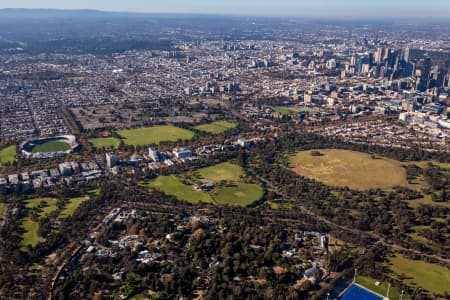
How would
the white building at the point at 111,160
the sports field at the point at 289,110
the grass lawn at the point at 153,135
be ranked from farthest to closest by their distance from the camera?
the sports field at the point at 289,110 < the grass lawn at the point at 153,135 < the white building at the point at 111,160

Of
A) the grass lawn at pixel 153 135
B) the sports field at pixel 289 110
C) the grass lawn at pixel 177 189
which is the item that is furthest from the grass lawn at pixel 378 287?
the sports field at pixel 289 110

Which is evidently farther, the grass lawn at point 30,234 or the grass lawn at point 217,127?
the grass lawn at point 217,127

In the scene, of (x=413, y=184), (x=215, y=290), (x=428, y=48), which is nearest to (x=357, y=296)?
(x=215, y=290)

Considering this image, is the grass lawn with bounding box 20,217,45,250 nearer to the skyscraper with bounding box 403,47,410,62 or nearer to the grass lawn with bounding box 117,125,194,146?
the grass lawn with bounding box 117,125,194,146

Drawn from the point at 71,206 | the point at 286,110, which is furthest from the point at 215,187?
the point at 286,110

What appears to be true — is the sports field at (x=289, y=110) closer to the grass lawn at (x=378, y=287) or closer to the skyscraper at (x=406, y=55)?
the skyscraper at (x=406, y=55)

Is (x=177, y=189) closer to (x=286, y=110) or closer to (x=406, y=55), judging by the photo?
(x=286, y=110)

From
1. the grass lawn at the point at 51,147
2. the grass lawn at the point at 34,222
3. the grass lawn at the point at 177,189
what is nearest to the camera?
the grass lawn at the point at 34,222

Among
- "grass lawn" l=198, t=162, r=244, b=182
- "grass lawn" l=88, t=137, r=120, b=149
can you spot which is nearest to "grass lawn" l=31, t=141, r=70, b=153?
"grass lawn" l=88, t=137, r=120, b=149
